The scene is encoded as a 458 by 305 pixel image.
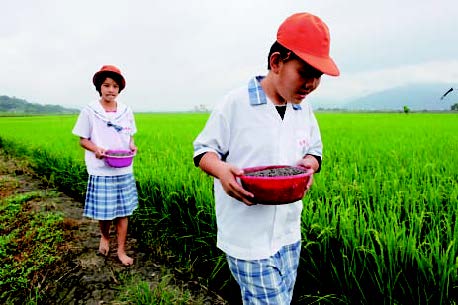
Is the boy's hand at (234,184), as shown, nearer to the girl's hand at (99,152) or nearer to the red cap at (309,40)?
the red cap at (309,40)

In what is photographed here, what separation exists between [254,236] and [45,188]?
4.56 meters

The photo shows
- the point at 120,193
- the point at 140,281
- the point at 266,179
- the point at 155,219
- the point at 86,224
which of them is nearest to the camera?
the point at 266,179

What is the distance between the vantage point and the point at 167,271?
92.4 inches

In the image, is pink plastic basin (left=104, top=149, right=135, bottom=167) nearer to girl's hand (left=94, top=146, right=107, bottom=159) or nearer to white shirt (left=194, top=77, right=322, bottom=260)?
girl's hand (left=94, top=146, right=107, bottom=159)


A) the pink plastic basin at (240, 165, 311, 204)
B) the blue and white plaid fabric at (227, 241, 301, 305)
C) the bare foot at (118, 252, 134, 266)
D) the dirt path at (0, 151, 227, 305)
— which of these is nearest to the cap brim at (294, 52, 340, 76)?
the pink plastic basin at (240, 165, 311, 204)

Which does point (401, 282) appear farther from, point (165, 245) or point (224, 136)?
point (165, 245)

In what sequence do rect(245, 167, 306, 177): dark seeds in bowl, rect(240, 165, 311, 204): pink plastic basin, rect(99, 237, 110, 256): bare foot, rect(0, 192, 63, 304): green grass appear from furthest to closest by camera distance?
rect(99, 237, 110, 256): bare foot, rect(0, 192, 63, 304): green grass, rect(245, 167, 306, 177): dark seeds in bowl, rect(240, 165, 311, 204): pink plastic basin

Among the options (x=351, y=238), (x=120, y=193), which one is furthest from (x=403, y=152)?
(x=120, y=193)

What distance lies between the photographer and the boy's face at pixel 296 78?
115 centimetres

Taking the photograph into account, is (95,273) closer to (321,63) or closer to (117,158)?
(117,158)

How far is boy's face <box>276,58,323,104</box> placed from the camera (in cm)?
115

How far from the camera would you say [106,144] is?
8.25 feet

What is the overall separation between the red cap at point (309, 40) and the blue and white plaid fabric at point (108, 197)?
177 cm

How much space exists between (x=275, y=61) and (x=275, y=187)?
0.45 m
